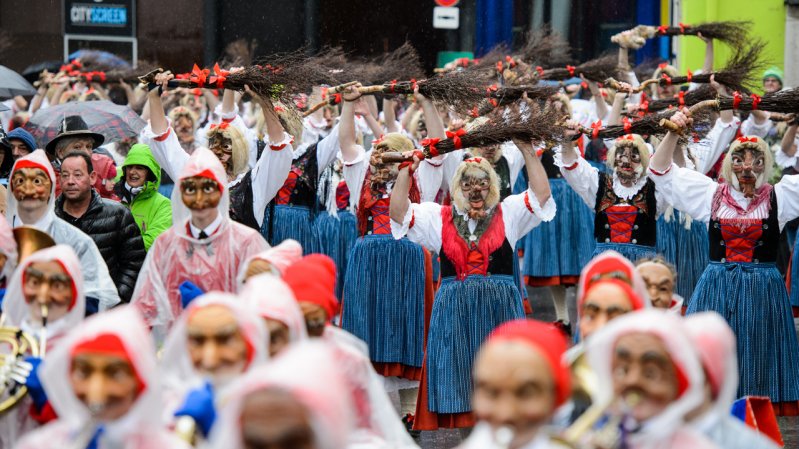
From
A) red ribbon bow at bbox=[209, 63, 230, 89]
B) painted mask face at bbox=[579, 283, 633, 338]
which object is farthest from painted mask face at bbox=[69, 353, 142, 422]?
red ribbon bow at bbox=[209, 63, 230, 89]

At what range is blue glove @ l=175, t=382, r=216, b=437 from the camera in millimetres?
4500

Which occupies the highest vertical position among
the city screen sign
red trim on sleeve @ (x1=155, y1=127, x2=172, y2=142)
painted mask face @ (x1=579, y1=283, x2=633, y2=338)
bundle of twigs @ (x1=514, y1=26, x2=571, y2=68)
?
the city screen sign

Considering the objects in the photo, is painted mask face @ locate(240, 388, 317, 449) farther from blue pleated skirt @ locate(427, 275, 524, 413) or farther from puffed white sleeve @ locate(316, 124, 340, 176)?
puffed white sleeve @ locate(316, 124, 340, 176)

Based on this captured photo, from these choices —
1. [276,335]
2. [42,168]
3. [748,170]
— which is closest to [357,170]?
[748,170]

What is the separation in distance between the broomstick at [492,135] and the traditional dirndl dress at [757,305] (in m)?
1.16

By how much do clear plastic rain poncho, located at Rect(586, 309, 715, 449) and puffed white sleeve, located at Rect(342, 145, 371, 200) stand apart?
218 inches

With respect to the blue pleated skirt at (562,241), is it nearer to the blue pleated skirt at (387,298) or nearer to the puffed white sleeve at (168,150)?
the blue pleated skirt at (387,298)

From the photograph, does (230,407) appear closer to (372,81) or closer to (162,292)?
(162,292)

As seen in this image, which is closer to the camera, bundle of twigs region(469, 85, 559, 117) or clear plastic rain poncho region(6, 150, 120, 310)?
clear plastic rain poncho region(6, 150, 120, 310)

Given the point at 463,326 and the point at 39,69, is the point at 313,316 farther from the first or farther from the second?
the point at 39,69

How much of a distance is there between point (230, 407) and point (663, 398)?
4.06 feet

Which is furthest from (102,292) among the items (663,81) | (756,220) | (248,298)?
(663,81)

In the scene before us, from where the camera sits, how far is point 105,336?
421cm

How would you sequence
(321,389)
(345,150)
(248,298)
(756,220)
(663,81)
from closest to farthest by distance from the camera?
1. (321,389)
2. (248,298)
3. (756,220)
4. (345,150)
5. (663,81)
